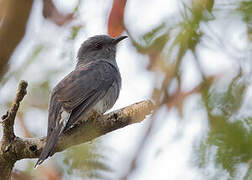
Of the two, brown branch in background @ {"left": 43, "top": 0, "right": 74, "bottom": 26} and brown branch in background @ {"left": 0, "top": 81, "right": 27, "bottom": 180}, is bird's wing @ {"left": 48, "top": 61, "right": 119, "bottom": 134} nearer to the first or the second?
brown branch in background @ {"left": 0, "top": 81, "right": 27, "bottom": 180}

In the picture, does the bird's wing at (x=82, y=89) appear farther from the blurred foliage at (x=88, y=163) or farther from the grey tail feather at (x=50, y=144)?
the blurred foliage at (x=88, y=163)

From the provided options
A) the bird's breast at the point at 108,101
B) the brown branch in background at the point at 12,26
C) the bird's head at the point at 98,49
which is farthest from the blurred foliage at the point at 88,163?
the bird's head at the point at 98,49

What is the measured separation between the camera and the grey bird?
4.01 meters

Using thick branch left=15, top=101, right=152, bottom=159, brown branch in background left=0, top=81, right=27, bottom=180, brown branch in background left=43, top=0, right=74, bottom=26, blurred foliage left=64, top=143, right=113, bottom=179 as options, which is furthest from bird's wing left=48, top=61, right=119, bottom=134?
blurred foliage left=64, top=143, right=113, bottom=179

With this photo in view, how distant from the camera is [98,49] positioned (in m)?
6.86

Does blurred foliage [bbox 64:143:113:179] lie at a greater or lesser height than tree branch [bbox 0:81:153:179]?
greater

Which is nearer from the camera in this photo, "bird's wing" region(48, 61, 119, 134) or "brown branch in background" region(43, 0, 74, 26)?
"brown branch in background" region(43, 0, 74, 26)

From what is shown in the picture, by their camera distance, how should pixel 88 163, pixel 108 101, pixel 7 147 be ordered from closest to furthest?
pixel 88 163 → pixel 7 147 → pixel 108 101

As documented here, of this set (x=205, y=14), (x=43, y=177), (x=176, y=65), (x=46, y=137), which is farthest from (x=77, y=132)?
(x=205, y=14)

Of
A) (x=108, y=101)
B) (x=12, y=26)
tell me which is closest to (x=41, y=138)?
(x=108, y=101)

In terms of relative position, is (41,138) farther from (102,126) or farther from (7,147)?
(102,126)

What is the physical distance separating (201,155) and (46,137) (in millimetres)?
2352

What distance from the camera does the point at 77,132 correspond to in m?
3.68

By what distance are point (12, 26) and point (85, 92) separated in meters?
3.14
